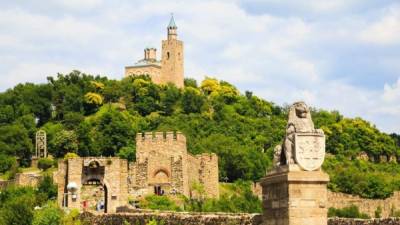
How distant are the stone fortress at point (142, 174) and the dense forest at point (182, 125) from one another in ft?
34.1

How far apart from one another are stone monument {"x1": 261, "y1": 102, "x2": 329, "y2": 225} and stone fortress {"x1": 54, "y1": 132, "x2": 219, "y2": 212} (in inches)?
1118

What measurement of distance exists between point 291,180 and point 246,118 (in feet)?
228

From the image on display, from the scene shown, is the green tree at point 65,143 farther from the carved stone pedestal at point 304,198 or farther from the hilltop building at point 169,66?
the carved stone pedestal at point 304,198

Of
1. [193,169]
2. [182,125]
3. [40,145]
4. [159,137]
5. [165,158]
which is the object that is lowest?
[193,169]

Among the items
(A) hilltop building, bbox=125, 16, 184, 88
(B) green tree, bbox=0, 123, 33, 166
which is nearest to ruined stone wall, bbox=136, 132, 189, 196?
(B) green tree, bbox=0, 123, 33, 166

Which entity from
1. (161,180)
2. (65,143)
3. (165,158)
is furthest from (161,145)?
(65,143)

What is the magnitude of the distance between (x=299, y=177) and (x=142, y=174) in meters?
33.7

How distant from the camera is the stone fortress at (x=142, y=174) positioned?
45.2m

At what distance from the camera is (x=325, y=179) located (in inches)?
546

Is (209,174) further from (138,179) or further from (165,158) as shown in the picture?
(138,179)

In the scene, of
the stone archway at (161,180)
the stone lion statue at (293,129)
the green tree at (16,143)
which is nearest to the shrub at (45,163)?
the green tree at (16,143)

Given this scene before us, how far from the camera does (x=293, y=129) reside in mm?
14234

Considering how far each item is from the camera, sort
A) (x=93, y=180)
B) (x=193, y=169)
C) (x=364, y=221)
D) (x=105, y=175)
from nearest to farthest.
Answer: (x=364, y=221) < (x=105, y=175) < (x=93, y=180) < (x=193, y=169)

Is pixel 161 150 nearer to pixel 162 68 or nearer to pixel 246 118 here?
pixel 246 118
